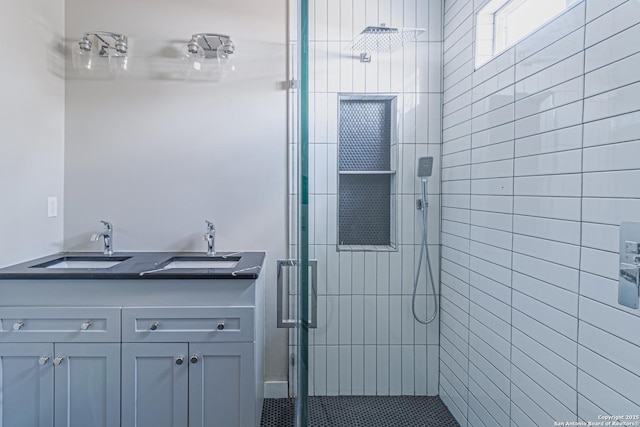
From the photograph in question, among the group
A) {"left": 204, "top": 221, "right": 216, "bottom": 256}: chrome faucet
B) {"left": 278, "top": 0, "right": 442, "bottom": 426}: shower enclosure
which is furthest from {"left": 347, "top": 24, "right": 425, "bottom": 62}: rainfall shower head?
{"left": 204, "top": 221, "right": 216, "bottom": 256}: chrome faucet

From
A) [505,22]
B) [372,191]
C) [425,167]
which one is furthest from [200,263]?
[505,22]

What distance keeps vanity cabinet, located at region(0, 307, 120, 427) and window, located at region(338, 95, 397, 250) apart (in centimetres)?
119

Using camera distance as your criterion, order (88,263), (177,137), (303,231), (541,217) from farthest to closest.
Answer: (177,137)
(88,263)
(303,231)
(541,217)

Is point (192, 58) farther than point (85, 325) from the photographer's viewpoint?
Yes

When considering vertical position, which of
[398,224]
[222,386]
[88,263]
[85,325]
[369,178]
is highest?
[369,178]

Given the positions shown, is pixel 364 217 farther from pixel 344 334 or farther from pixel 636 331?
pixel 636 331

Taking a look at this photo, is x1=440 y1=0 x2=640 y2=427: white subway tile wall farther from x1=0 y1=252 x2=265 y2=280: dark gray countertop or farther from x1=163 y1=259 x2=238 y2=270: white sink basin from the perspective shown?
x1=163 y1=259 x2=238 y2=270: white sink basin

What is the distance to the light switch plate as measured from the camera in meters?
2.01

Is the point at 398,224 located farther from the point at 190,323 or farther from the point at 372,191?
the point at 190,323

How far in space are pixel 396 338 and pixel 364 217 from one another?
2.18 feet

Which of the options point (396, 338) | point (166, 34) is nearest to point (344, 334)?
point (396, 338)

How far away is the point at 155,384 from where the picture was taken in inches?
64.2

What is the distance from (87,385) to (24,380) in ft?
0.89

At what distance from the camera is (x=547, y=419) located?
1220 millimetres
